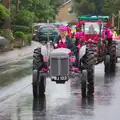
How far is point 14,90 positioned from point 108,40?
6.27 metres

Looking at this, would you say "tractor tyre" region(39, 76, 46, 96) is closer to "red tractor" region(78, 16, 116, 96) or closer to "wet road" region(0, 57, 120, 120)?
"wet road" region(0, 57, 120, 120)

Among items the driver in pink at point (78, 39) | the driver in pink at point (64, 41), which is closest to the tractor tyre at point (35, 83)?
the driver in pink at point (64, 41)

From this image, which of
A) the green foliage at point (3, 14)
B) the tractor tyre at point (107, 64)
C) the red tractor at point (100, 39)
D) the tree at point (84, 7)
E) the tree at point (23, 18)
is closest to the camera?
the red tractor at point (100, 39)

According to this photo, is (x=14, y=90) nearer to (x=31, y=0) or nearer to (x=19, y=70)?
(x=19, y=70)

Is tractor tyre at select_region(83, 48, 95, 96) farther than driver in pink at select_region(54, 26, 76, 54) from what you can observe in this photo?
Yes

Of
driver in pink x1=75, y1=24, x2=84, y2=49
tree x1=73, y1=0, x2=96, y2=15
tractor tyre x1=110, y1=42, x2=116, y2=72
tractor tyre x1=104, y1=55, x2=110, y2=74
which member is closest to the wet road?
driver in pink x1=75, y1=24, x2=84, y2=49

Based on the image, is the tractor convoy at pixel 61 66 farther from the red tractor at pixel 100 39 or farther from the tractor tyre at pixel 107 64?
the tractor tyre at pixel 107 64

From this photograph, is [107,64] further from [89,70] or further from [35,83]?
[35,83]

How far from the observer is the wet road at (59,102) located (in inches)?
404

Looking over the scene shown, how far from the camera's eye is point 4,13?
31.7 meters

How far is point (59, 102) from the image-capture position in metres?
12.0

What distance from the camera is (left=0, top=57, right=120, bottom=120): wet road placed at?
10.3m

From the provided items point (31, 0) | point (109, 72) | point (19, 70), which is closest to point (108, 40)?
point (109, 72)

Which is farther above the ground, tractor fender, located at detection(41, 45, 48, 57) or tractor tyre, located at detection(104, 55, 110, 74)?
tractor fender, located at detection(41, 45, 48, 57)
